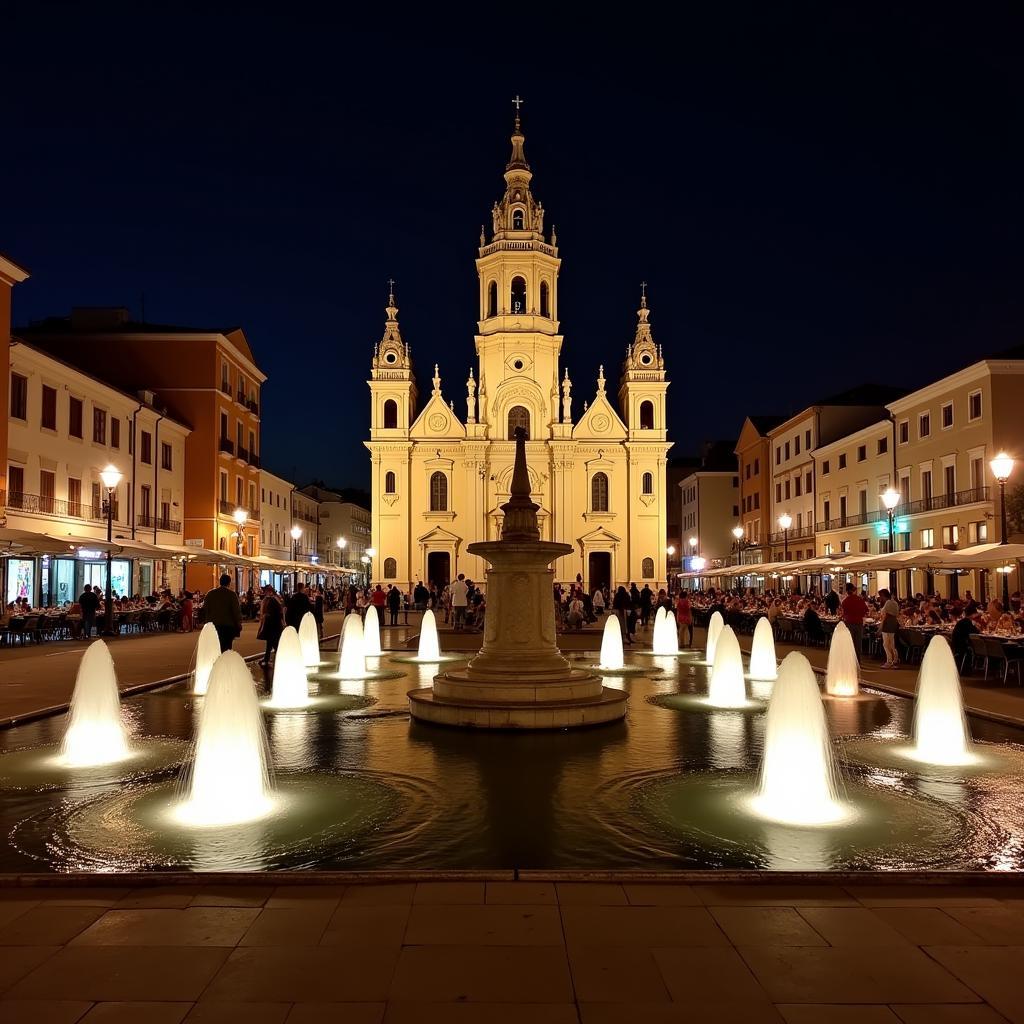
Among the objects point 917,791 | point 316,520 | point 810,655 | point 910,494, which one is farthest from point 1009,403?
point 316,520

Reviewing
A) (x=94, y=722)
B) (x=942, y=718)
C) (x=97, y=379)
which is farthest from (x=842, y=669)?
(x=97, y=379)

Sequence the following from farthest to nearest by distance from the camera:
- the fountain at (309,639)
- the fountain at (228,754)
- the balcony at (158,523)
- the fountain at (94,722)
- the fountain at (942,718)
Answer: the balcony at (158,523)
the fountain at (309,639)
the fountain at (942,718)
the fountain at (94,722)
the fountain at (228,754)

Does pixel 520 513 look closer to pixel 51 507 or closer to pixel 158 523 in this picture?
pixel 51 507

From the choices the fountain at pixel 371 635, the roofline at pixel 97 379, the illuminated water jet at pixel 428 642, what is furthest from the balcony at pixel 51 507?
the illuminated water jet at pixel 428 642

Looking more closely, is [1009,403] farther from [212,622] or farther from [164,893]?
[164,893]

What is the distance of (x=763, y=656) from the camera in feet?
51.9

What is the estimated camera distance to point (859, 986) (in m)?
3.63

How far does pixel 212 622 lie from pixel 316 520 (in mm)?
73739

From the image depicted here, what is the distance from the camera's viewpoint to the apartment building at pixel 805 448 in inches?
1984

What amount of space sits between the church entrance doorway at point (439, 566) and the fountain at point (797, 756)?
54.3 metres

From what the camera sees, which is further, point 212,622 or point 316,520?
point 316,520

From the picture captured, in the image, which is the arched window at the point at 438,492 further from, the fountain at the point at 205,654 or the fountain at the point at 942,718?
the fountain at the point at 942,718

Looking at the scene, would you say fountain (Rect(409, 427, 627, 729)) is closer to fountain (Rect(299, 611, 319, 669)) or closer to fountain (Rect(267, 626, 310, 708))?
fountain (Rect(267, 626, 310, 708))

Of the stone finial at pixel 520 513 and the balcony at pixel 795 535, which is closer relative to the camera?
the stone finial at pixel 520 513
